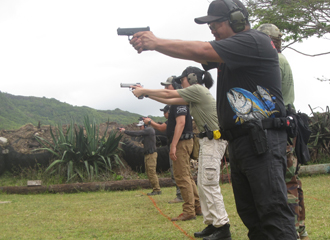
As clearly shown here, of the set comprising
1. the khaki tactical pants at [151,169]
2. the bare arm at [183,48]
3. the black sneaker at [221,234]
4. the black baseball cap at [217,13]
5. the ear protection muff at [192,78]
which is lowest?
the black sneaker at [221,234]

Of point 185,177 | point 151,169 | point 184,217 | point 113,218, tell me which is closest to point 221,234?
point 184,217

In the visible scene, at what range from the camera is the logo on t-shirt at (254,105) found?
258 cm

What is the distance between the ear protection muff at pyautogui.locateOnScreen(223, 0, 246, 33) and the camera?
2611 mm

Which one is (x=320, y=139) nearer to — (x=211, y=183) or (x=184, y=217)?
(x=184, y=217)

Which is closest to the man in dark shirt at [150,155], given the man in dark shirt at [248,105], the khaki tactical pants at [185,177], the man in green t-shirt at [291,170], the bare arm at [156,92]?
the khaki tactical pants at [185,177]

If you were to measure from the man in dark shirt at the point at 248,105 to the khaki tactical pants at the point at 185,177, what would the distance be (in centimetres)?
234

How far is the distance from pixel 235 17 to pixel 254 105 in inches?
24.6

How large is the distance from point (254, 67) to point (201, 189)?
1.91 metres

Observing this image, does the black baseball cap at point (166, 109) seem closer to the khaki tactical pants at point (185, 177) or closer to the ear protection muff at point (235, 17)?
the khaki tactical pants at point (185, 177)

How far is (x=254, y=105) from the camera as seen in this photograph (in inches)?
102

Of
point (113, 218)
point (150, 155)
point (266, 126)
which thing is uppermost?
point (266, 126)

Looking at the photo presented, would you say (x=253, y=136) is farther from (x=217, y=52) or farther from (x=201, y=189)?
(x=201, y=189)

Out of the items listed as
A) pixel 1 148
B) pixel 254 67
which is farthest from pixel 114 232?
pixel 1 148

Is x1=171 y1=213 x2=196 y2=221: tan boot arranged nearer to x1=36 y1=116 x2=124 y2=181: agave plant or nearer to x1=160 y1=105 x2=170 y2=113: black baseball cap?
x1=160 y1=105 x2=170 y2=113: black baseball cap
